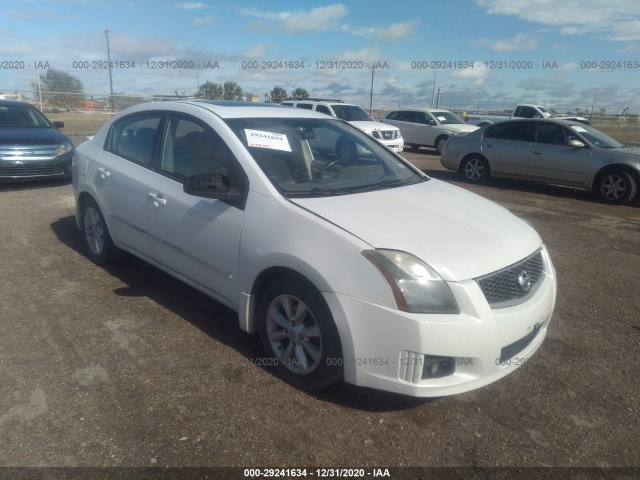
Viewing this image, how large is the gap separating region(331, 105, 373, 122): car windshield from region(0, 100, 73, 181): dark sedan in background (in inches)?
331

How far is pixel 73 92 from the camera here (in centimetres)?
2766

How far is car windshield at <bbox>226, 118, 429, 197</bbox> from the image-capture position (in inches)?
134

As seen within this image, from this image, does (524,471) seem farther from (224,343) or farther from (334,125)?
(334,125)

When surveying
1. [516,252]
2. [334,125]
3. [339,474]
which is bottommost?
[339,474]

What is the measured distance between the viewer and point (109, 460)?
8.02ft

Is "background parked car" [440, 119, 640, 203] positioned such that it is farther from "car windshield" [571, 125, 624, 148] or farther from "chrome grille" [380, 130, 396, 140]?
"chrome grille" [380, 130, 396, 140]

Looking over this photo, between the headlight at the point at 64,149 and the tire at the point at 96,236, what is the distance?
4.67 m

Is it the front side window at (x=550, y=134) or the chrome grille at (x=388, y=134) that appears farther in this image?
the chrome grille at (x=388, y=134)

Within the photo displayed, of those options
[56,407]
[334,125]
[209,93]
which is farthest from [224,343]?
[209,93]

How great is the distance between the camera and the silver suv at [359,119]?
1460cm

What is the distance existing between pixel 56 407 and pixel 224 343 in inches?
44.8

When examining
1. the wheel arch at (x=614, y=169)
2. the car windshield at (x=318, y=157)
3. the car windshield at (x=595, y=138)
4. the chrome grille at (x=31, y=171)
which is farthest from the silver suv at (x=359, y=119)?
the car windshield at (x=318, y=157)

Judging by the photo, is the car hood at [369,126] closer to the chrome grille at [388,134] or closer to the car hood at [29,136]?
the chrome grille at [388,134]

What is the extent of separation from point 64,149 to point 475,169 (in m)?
8.51
